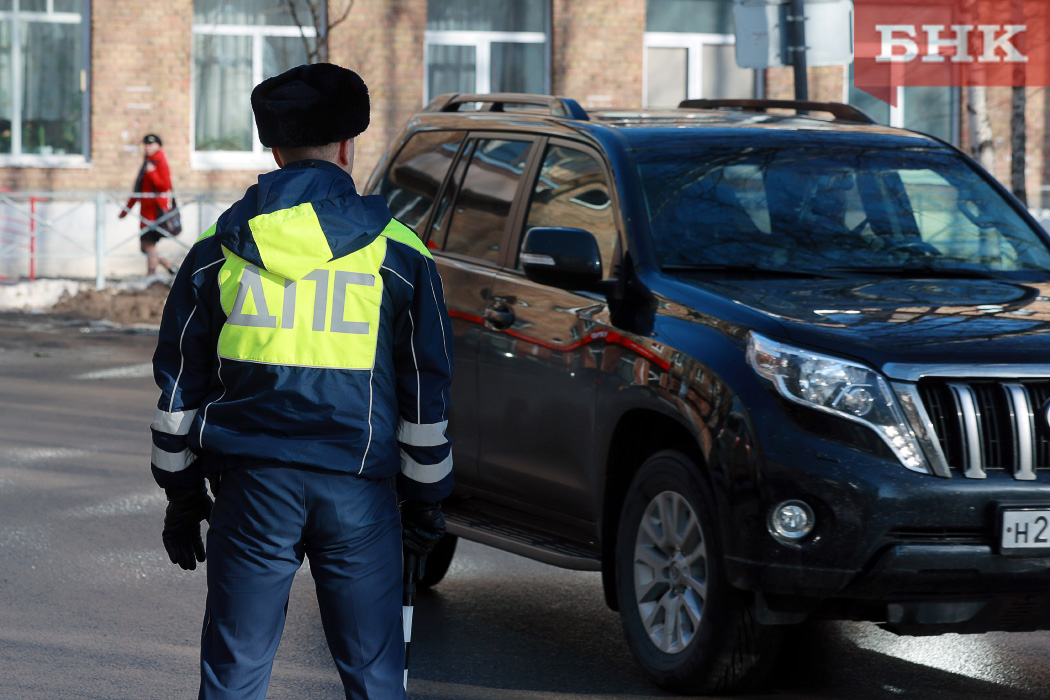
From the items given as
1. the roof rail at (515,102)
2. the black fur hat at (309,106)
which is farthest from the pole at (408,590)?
the roof rail at (515,102)

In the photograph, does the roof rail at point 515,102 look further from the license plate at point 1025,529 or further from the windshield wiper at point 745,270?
the license plate at point 1025,529

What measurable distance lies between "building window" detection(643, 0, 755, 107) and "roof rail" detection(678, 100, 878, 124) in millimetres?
17377

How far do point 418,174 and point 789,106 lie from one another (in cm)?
165

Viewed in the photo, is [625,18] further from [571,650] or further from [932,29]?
[571,650]

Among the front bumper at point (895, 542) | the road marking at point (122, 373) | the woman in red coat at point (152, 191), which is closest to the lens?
the front bumper at point (895, 542)

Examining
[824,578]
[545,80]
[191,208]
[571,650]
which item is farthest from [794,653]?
[545,80]

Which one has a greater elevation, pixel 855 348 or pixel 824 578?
pixel 855 348

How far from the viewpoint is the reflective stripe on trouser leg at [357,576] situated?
3.43 meters

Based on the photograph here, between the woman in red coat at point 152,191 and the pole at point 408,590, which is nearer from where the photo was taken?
the pole at point 408,590

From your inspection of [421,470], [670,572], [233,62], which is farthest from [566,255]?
[233,62]

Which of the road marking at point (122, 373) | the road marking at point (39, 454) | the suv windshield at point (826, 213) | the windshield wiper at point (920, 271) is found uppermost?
the suv windshield at point (826, 213)

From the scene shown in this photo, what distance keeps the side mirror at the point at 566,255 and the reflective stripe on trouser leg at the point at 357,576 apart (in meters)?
2.07

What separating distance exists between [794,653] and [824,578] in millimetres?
1285

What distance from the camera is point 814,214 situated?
581cm
